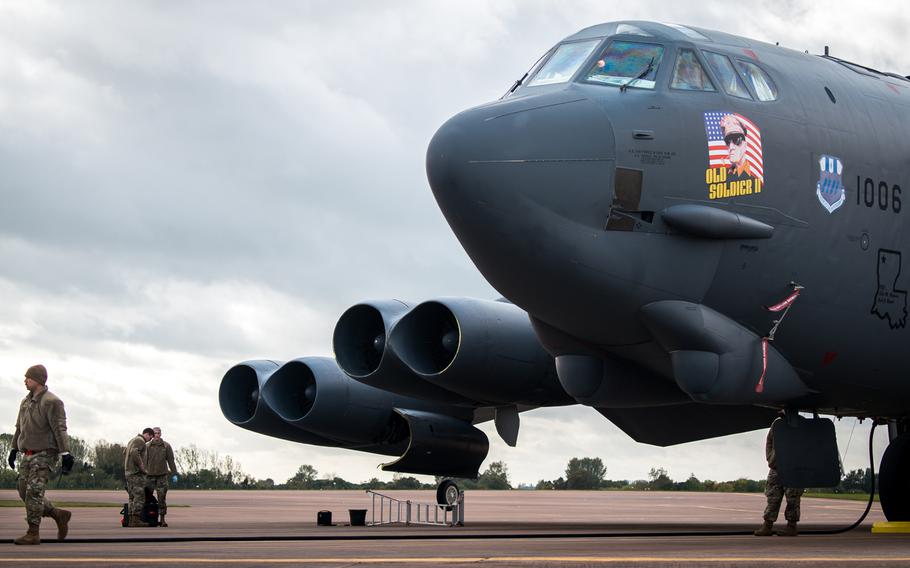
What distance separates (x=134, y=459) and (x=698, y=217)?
1075 centimetres

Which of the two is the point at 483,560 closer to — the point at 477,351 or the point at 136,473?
the point at 477,351

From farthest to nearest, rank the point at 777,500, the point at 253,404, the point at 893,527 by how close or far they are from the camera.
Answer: the point at 253,404 → the point at 893,527 → the point at 777,500

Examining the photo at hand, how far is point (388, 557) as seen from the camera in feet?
29.3

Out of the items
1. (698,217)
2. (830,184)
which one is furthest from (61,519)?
(830,184)

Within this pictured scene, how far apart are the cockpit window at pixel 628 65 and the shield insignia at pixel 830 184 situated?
5.99ft

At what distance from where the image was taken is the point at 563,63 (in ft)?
38.5

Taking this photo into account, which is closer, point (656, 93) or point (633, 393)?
point (656, 93)

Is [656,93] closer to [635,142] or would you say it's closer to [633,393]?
[635,142]

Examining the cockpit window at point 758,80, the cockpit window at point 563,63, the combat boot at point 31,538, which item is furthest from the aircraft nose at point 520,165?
the combat boot at point 31,538

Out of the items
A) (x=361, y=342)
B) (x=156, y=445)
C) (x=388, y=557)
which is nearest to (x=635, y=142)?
(x=388, y=557)

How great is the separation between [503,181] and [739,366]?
2.81m

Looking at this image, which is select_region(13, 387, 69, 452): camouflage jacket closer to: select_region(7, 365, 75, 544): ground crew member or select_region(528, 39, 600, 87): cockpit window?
select_region(7, 365, 75, 544): ground crew member

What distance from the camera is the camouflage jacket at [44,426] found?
39.7ft

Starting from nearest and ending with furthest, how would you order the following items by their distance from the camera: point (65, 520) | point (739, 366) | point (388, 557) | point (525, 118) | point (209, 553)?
point (388, 557)
point (209, 553)
point (525, 118)
point (739, 366)
point (65, 520)
